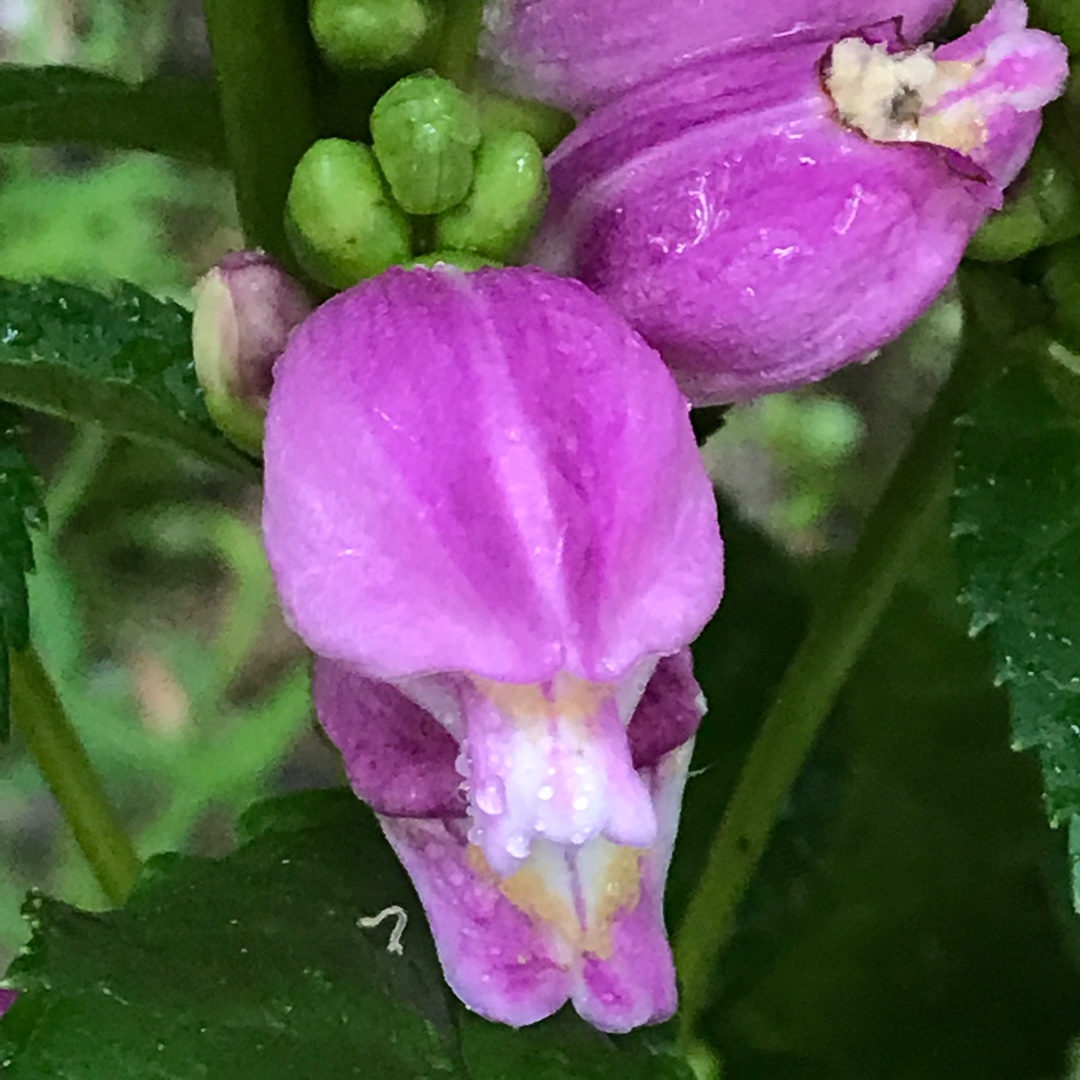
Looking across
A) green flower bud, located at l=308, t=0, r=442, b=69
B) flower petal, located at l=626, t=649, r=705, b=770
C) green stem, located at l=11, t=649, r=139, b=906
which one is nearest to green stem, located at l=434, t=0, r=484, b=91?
green flower bud, located at l=308, t=0, r=442, b=69

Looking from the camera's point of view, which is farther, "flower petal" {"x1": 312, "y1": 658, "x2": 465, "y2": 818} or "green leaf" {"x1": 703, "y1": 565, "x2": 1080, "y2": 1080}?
"green leaf" {"x1": 703, "y1": 565, "x2": 1080, "y2": 1080}

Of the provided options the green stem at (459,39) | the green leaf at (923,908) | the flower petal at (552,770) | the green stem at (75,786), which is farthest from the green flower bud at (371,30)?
the green leaf at (923,908)

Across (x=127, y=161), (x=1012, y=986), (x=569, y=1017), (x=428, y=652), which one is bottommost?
(x=1012, y=986)

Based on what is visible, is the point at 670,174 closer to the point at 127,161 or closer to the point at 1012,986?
the point at 1012,986

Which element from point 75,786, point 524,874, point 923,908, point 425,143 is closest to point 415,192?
point 425,143

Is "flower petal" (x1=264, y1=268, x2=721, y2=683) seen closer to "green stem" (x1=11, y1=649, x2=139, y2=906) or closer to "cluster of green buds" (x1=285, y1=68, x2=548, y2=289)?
"cluster of green buds" (x1=285, y1=68, x2=548, y2=289)

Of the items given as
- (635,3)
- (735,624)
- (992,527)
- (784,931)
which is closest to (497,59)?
(635,3)

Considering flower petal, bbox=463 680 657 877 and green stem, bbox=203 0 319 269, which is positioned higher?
green stem, bbox=203 0 319 269

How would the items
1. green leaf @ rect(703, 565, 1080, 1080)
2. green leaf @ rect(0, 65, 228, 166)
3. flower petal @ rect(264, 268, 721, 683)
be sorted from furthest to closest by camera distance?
green leaf @ rect(703, 565, 1080, 1080)
green leaf @ rect(0, 65, 228, 166)
flower petal @ rect(264, 268, 721, 683)
